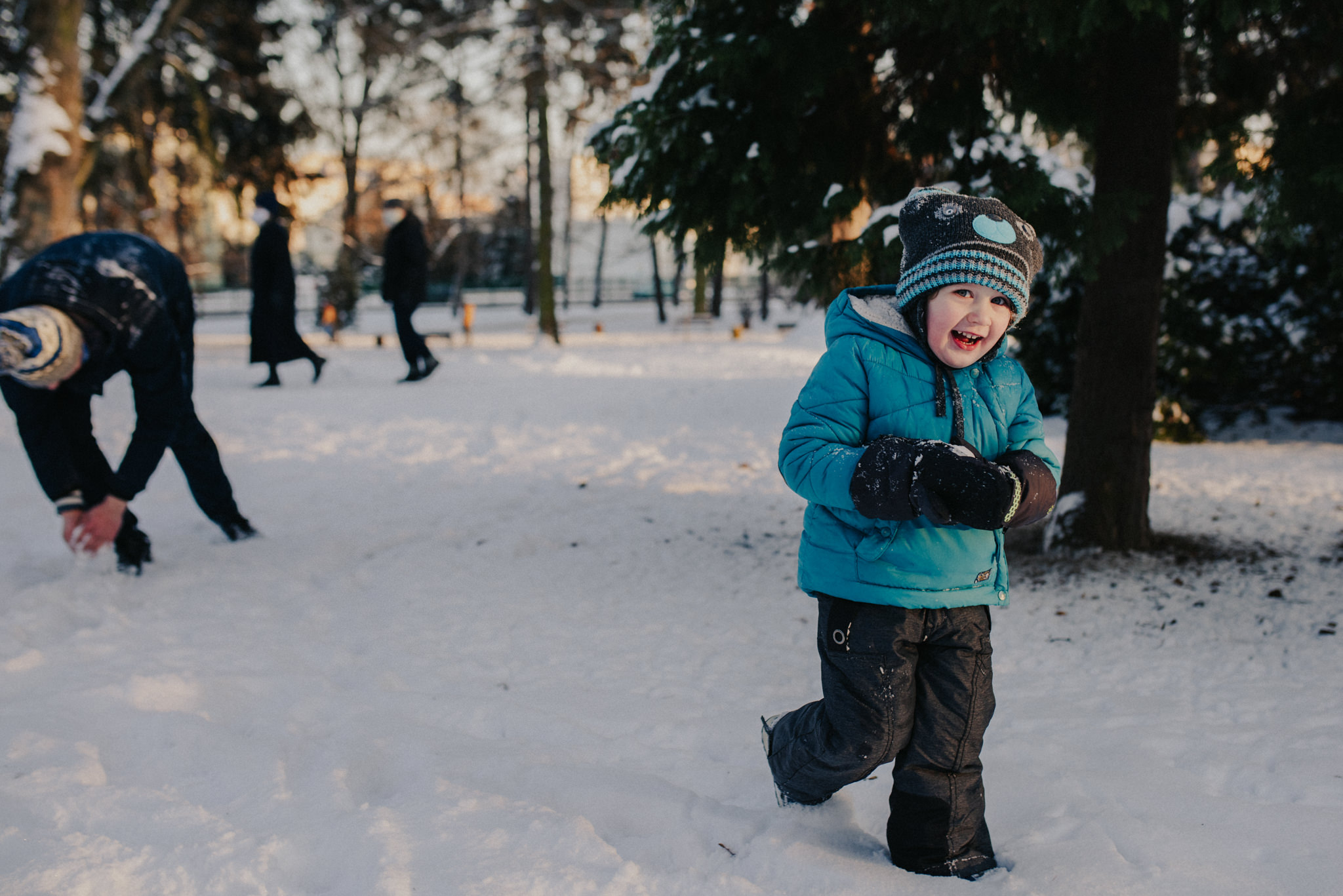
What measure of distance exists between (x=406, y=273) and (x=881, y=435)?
942 centimetres

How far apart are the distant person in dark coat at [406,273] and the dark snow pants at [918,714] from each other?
9.12 metres

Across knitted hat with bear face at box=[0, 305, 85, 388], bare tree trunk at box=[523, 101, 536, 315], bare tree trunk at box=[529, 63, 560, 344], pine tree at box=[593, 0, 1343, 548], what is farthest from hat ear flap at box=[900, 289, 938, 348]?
bare tree trunk at box=[523, 101, 536, 315]

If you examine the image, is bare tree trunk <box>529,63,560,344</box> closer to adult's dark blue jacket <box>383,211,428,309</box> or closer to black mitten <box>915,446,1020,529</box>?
adult's dark blue jacket <box>383,211,428,309</box>

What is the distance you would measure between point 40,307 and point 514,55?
45.1 feet

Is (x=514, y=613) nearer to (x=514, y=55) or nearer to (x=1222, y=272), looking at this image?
(x=1222, y=272)

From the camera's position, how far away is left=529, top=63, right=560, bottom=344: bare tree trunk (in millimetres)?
15328

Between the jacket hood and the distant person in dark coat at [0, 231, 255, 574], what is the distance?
3035 millimetres

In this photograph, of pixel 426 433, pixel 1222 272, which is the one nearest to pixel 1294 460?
pixel 1222 272

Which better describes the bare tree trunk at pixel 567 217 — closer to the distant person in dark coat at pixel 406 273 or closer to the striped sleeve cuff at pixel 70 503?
the distant person in dark coat at pixel 406 273

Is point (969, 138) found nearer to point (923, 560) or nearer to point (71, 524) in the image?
point (923, 560)

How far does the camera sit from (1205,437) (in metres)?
7.97

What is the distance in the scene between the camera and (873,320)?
7.16 ft

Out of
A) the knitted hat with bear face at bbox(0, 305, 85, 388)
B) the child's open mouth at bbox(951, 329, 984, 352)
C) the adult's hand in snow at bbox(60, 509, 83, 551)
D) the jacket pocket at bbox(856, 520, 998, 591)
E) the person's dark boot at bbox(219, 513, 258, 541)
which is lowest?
the person's dark boot at bbox(219, 513, 258, 541)

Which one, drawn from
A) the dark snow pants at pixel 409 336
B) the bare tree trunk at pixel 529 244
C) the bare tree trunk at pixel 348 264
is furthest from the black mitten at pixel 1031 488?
the bare tree trunk at pixel 348 264
